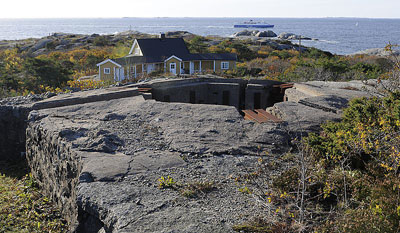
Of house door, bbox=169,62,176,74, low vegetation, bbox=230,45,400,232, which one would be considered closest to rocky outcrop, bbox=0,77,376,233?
low vegetation, bbox=230,45,400,232

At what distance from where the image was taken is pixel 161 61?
3164cm

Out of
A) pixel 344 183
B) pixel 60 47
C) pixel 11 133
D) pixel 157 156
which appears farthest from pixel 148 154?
pixel 60 47

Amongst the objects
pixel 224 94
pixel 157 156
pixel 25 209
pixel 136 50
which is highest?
pixel 136 50

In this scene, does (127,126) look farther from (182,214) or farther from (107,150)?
(182,214)

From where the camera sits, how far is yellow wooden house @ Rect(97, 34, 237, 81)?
93.8 feet

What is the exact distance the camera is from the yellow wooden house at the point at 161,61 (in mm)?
28578

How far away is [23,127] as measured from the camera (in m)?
10.9

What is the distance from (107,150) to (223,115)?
2.98 metres

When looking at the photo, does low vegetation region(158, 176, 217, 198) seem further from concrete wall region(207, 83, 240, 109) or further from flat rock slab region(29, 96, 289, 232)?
concrete wall region(207, 83, 240, 109)

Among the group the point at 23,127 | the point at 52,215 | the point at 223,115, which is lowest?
the point at 52,215

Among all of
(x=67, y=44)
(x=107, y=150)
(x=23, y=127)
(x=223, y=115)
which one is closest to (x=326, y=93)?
(x=223, y=115)

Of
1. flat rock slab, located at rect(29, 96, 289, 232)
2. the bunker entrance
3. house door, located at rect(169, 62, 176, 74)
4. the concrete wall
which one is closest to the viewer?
flat rock slab, located at rect(29, 96, 289, 232)

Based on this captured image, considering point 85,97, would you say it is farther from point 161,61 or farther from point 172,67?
point 172,67

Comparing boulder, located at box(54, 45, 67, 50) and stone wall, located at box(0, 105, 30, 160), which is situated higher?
boulder, located at box(54, 45, 67, 50)
